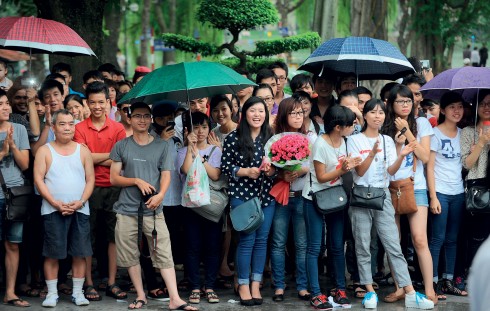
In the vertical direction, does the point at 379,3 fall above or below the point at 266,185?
above

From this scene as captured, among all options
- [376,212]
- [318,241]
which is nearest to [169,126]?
[318,241]

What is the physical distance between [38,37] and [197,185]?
109 inches

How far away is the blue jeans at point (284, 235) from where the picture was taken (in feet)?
27.0

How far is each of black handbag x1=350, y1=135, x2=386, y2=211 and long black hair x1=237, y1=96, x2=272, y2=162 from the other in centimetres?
102

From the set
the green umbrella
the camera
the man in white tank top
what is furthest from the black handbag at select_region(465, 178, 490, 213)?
the man in white tank top

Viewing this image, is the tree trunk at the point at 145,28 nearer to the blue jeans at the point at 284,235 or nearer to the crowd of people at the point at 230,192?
the crowd of people at the point at 230,192

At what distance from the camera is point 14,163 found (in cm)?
808

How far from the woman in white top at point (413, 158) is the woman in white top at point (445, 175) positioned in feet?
0.61

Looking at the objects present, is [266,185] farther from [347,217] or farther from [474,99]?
[474,99]

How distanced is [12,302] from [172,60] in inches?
1078

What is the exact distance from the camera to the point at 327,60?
9594mm

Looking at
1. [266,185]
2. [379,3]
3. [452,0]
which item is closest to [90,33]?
[266,185]

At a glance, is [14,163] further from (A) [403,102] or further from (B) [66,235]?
(A) [403,102]

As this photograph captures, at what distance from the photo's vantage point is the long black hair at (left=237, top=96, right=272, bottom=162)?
7.95m
